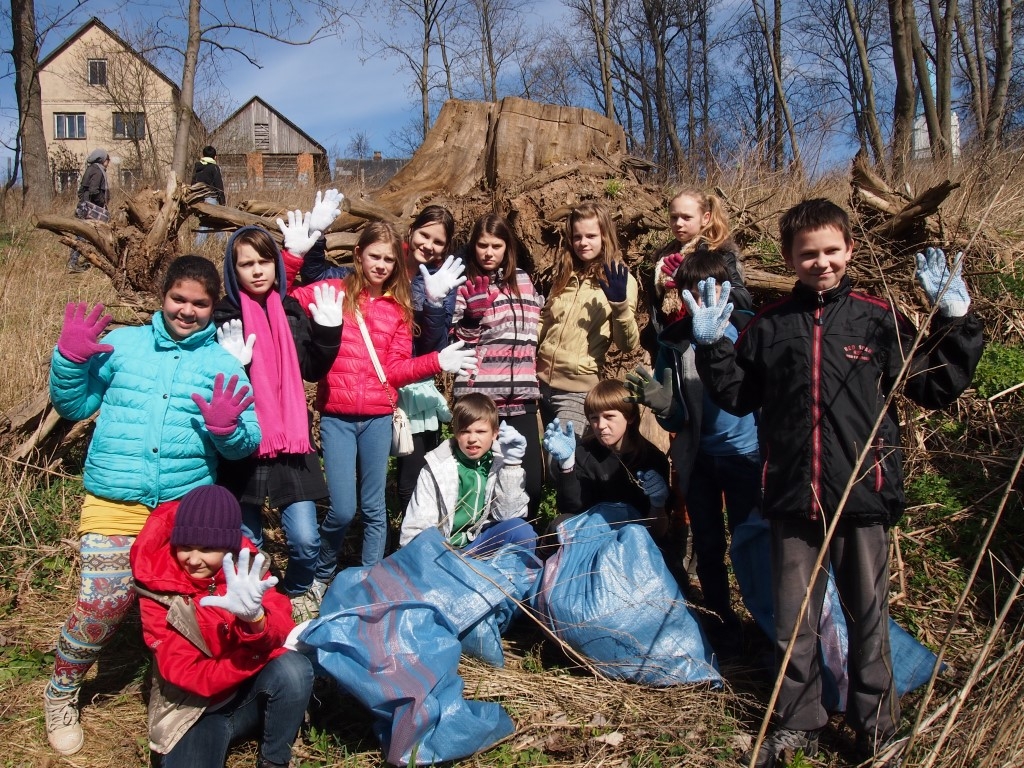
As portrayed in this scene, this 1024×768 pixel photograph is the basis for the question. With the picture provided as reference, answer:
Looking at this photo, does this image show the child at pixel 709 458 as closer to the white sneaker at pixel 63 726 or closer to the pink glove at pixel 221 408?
the pink glove at pixel 221 408

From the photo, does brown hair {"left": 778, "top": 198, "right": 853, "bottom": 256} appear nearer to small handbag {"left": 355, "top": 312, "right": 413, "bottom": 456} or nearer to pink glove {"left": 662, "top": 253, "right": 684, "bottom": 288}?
pink glove {"left": 662, "top": 253, "right": 684, "bottom": 288}

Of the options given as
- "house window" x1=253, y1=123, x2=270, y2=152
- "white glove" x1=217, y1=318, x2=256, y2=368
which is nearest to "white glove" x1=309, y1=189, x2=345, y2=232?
"white glove" x1=217, y1=318, x2=256, y2=368

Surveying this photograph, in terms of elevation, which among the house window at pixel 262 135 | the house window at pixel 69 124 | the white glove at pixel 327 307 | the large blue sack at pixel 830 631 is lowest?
the large blue sack at pixel 830 631

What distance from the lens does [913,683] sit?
2.63 metres

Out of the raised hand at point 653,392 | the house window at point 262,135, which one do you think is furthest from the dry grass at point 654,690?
the house window at point 262,135

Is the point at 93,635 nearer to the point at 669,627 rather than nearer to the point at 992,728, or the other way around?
the point at 669,627

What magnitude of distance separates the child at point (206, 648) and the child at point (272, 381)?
541 mm

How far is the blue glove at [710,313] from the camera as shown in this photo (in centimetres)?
236

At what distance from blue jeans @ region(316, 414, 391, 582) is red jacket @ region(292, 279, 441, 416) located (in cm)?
7

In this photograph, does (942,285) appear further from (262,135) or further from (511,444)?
(262,135)

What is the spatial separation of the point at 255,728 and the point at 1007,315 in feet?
14.9

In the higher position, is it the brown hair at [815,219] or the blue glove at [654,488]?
the brown hair at [815,219]

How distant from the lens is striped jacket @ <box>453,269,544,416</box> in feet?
12.2

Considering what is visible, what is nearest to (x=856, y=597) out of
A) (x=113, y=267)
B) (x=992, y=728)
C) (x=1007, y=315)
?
(x=992, y=728)
